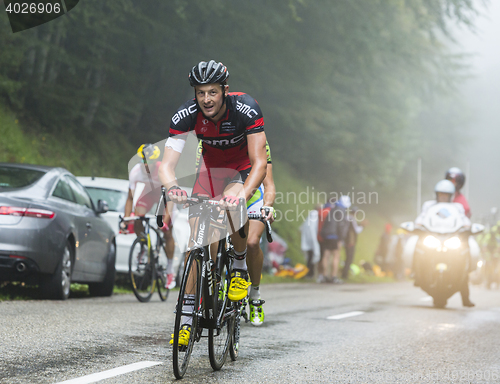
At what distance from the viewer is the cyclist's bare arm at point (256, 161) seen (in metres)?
5.14

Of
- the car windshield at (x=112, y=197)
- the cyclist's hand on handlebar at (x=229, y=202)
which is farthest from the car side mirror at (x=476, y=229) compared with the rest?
the cyclist's hand on handlebar at (x=229, y=202)

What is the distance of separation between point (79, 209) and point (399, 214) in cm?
3767

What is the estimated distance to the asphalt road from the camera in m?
5.18

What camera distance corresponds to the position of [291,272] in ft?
69.6

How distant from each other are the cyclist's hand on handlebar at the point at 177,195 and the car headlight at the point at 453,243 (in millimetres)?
7511

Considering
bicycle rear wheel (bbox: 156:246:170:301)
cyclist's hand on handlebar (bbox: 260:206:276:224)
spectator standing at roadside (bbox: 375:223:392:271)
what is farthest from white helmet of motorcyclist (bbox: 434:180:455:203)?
spectator standing at roadside (bbox: 375:223:392:271)

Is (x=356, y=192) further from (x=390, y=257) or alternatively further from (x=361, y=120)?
(x=390, y=257)

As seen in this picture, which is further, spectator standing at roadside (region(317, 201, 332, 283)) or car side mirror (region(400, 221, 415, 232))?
spectator standing at roadside (region(317, 201, 332, 283))

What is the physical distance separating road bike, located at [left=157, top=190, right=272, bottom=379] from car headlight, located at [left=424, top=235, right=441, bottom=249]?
664cm

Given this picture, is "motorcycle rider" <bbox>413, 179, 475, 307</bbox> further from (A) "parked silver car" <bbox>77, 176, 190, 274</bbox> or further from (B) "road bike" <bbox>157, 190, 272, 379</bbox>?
(B) "road bike" <bbox>157, 190, 272, 379</bbox>

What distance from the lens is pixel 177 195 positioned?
15.8 feet

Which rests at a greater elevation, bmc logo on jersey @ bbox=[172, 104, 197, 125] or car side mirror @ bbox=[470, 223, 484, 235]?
bmc logo on jersey @ bbox=[172, 104, 197, 125]

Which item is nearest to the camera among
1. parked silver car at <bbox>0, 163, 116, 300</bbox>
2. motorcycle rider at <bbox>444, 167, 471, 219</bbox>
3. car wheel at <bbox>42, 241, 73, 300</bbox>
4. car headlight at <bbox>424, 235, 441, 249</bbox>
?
parked silver car at <bbox>0, 163, 116, 300</bbox>

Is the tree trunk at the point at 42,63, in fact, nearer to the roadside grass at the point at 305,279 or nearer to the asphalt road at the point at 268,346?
the roadside grass at the point at 305,279
